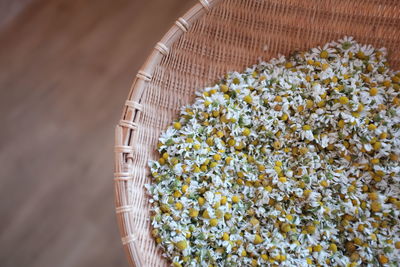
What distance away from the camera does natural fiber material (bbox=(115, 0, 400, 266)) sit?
3.52 feet

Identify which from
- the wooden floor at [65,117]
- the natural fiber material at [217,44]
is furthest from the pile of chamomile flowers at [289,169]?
the wooden floor at [65,117]

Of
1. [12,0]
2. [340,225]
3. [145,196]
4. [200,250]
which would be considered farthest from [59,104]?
[340,225]

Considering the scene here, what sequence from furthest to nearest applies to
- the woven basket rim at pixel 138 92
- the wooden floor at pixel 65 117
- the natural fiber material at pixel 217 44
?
the wooden floor at pixel 65 117, the natural fiber material at pixel 217 44, the woven basket rim at pixel 138 92

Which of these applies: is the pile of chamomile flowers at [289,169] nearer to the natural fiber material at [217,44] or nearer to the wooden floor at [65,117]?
the natural fiber material at [217,44]

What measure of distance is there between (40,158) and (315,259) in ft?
3.63

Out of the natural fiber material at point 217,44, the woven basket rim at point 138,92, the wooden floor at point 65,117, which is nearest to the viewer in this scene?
the woven basket rim at point 138,92

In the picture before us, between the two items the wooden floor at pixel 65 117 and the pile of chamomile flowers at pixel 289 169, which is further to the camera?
the wooden floor at pixel 65 117

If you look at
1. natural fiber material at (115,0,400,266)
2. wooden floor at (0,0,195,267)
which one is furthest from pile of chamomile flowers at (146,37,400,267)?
wooden floor at (0,0,195,267)

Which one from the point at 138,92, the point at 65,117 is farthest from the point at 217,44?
the point at 65,117

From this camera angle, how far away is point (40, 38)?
5.28 feet

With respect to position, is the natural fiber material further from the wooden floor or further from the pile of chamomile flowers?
the wooden floor

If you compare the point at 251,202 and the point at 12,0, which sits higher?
the point at 12,0

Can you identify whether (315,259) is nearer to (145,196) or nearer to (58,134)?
(145,196)

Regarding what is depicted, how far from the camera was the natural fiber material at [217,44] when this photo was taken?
3.52ft
